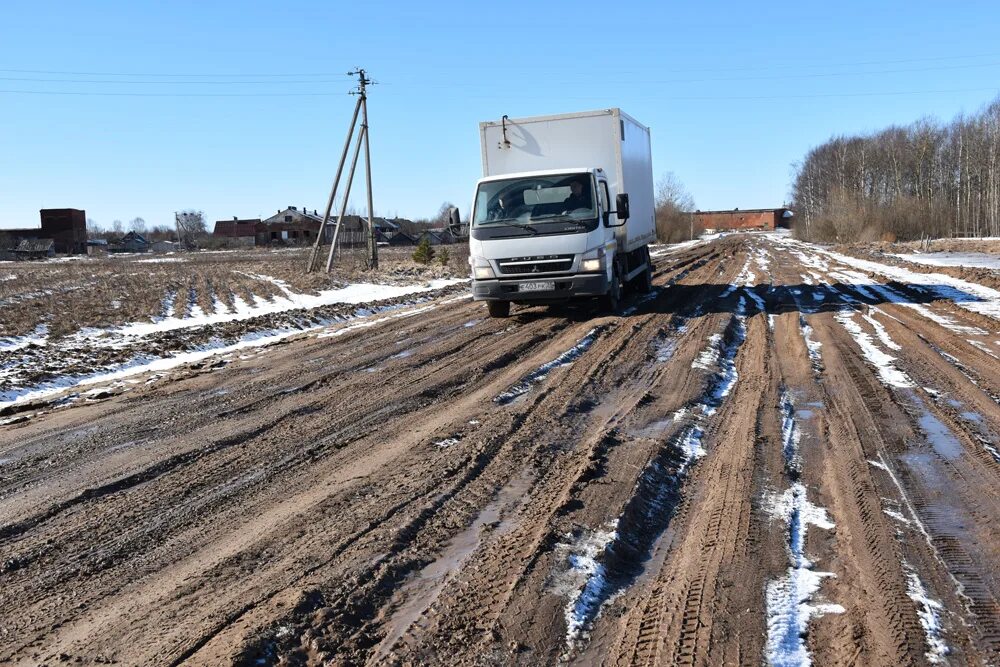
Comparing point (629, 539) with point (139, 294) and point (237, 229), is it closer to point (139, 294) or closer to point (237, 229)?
point (139, 294)

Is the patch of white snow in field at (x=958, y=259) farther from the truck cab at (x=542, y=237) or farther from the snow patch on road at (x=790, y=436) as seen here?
the snow patch on road at (x=790, y=436)

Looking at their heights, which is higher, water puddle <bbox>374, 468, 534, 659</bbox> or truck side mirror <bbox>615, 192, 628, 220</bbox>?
truck side mirror <bbox>615, 192, 628, 220</bbox>

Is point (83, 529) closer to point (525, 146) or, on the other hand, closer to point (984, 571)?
point (984, 571)

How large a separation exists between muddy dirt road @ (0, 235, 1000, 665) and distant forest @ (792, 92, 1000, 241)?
2515 inches

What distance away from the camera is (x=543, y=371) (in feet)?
29.9

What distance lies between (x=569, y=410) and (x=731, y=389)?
195cm

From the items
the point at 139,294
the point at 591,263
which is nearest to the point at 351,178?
the point at 139,294

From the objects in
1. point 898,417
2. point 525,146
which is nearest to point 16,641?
point 898,417

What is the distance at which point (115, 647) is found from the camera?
3330mm

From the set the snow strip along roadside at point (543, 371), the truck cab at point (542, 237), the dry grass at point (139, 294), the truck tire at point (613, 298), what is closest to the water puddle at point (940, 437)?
the snow strip along roadside at point (543, 371)

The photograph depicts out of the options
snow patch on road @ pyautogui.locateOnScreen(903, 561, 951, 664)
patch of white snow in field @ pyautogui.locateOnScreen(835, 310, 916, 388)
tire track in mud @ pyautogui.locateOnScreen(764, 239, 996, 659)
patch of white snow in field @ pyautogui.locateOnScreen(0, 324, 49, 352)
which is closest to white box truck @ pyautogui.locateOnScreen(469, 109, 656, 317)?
patch of white snow in field @ pyautogui.locateOnScreen(835, 310, 916, 388)

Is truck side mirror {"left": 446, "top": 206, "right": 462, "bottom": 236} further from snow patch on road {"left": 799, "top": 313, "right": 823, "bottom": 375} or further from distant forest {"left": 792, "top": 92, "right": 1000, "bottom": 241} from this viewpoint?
distant forest {"left": 792, "top": 92, "right": 1000, "bottom": 241}

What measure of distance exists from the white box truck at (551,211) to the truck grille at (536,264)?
0.6 inches

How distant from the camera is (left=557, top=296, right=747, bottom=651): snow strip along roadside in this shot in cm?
366
